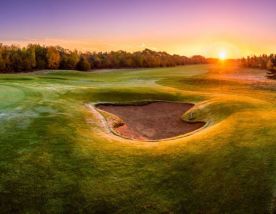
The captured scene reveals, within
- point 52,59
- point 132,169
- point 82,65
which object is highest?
point 52,59

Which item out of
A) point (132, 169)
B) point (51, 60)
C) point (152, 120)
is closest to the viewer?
point (132, 169)

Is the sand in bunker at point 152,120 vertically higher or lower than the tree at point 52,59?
lower

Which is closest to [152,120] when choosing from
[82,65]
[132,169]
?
[132,169]

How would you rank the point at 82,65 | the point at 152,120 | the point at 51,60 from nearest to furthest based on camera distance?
the point at 152,120, the point at 51,60, the point at 82,65

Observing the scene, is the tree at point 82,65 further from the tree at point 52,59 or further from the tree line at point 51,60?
the tree at point 52,59

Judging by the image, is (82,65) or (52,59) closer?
(52,59)

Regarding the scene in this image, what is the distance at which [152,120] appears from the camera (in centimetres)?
3338

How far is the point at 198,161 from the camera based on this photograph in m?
18.9

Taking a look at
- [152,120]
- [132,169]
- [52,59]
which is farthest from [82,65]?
[132,169]

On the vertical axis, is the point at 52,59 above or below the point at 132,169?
above

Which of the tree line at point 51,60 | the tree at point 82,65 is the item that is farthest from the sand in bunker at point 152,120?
the tree at point 82,65

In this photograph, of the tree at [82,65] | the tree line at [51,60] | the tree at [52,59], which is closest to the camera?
the tree line at [51,60]

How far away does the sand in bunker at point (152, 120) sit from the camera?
28.8 metres

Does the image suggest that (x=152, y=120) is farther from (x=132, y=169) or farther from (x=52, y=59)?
(x=52, y=59)
